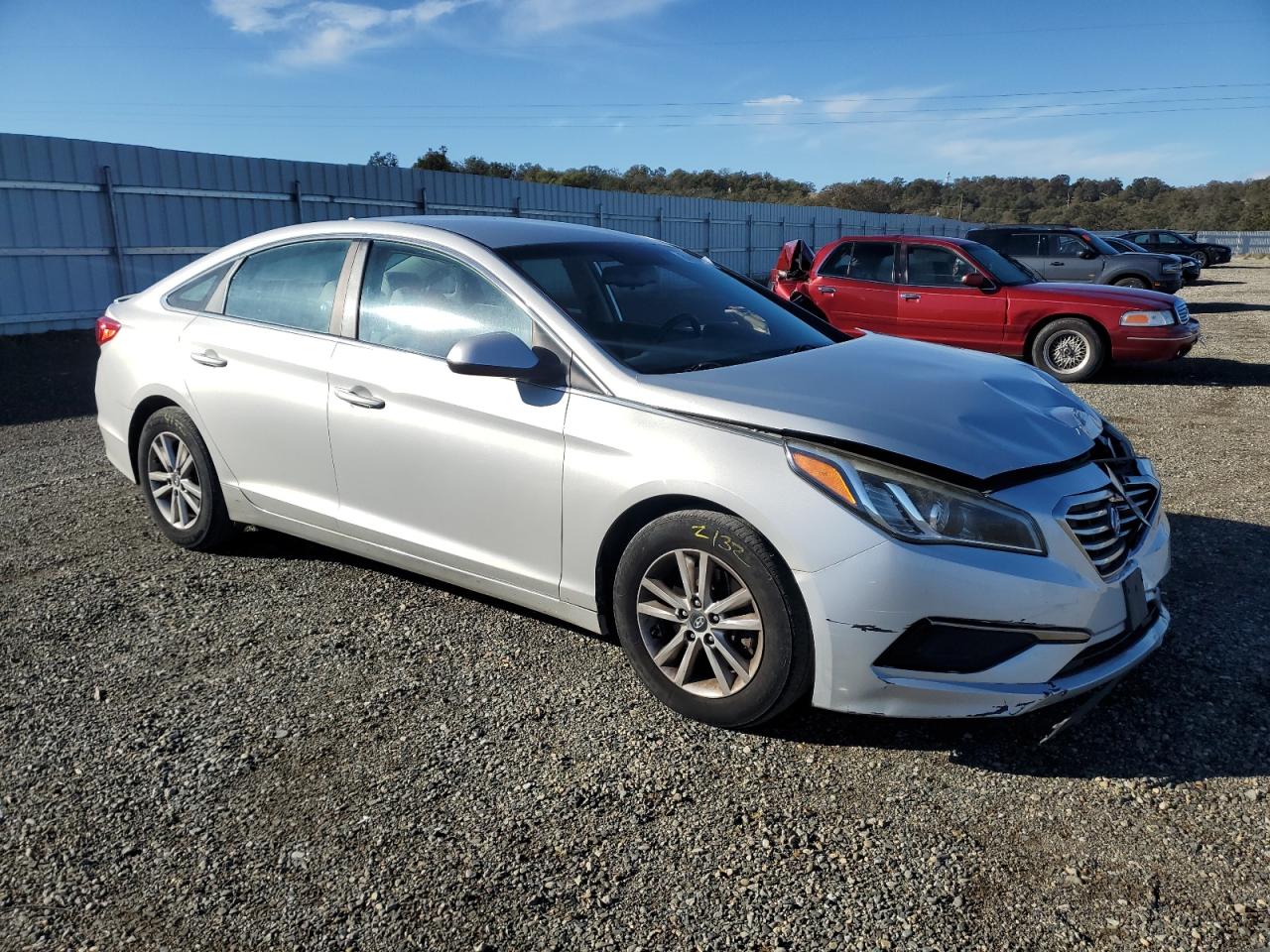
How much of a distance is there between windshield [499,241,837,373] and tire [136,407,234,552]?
6.33 ft

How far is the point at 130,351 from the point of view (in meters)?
5.01

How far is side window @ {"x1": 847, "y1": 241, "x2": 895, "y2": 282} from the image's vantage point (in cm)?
1221

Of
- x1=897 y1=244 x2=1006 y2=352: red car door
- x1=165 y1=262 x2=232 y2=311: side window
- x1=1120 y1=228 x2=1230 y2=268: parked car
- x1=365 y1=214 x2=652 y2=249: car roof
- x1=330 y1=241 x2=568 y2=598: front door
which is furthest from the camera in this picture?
x1=1120 y1=228 x2=1230 y2=268: parked car

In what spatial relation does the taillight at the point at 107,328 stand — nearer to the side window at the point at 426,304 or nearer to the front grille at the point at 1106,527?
the side window at the point at 426,304

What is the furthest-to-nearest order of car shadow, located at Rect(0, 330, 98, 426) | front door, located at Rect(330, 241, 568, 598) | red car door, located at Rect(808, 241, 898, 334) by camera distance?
red car door, located at Rect(808, 241, 898, 334)
car shadow, located at Rect(0, 330, 98, 426)
front door, located at Rect(330, 241, 568, 598)

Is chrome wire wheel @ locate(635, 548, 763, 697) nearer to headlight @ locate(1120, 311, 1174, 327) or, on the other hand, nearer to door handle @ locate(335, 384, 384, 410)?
door handle @ locate(335, 384, 384, 410)

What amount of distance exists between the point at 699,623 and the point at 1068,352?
947cm

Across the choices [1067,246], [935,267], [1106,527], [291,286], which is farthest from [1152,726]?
[1067,246]

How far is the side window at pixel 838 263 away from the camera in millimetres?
12530

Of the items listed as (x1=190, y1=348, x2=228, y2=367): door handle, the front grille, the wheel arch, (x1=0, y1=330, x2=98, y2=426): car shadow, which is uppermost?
(x1=190, y1=348, x2=228, y2=367): door handle

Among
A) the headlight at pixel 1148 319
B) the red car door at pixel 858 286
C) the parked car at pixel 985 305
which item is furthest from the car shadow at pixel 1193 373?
the red car door at pixel 858 286

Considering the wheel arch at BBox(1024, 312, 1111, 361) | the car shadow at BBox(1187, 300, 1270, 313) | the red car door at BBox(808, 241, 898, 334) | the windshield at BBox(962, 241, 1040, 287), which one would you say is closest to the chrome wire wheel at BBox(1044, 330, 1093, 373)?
the wheel arch at BBox(1024, 312, 1111, 361)

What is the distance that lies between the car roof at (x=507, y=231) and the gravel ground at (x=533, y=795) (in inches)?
62.3

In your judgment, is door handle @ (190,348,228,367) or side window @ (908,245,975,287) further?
side window @ (908,245,975,287)
